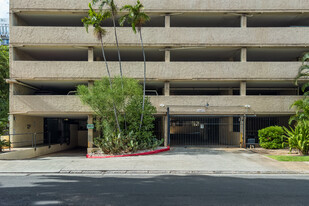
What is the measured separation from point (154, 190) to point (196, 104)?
12.4 m

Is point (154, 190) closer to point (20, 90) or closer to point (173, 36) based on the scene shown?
point (173, 36)

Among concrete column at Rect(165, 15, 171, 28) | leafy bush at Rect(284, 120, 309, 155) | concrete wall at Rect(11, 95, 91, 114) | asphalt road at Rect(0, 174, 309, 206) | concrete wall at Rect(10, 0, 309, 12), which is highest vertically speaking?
concrete wall at Rect(10, 0, 309, 12)

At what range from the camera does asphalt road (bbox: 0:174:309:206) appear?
6.41 metres

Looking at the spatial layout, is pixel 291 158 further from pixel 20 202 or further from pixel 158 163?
pixel 20 202

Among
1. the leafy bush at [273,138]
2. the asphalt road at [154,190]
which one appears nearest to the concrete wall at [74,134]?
the asphalt road at [154,190]

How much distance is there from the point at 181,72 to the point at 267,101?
7.10 metres

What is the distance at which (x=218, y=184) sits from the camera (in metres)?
8.27

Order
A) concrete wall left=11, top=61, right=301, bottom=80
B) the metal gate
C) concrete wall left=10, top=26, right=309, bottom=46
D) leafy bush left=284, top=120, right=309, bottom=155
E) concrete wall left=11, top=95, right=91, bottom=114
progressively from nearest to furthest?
leafy bush left=284, top=120, right=309, bottom=155, concrete wall left=11, top=95, right=91, bottom=114, concrete wall left=11, top=61, right=301, bottom=80, concrete wall left=10, top=26, right=309, bottom=46, the metal gate

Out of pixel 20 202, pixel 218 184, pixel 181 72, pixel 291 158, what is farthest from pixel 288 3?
pixel 20 202

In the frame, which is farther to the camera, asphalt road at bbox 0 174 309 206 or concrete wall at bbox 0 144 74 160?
concrete wall at bbox 0 144 74 160

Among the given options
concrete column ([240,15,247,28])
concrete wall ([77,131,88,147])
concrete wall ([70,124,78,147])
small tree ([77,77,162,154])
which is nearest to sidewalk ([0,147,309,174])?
small tree ([77,77,162,154])

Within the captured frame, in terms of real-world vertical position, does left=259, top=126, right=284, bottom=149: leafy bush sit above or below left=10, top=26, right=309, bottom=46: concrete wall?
below

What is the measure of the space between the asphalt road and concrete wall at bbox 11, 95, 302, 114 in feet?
31.6

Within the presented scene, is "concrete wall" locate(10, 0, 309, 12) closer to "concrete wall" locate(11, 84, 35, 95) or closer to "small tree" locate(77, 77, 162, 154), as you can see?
"concrete wall" locate(11, 84, 35, 95)
